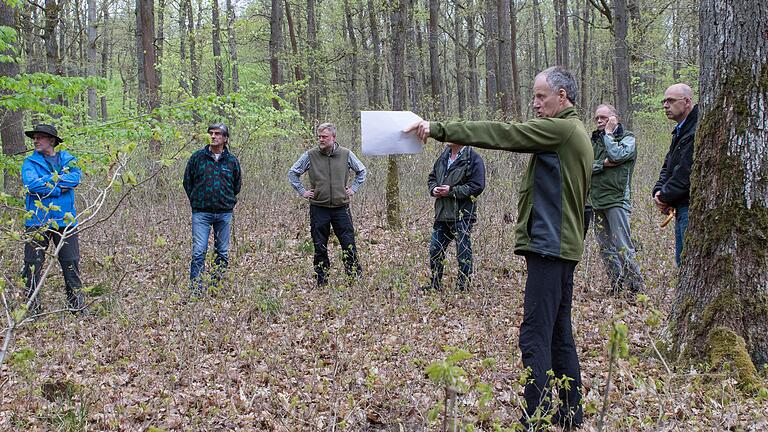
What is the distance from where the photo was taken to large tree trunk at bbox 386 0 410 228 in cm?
901

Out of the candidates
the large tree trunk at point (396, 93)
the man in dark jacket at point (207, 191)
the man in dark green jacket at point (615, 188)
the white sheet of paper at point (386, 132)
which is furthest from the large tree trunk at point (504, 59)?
the white sheet of paper at point (386, 132)

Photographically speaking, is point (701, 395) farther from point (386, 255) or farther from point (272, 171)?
point (272, 171)

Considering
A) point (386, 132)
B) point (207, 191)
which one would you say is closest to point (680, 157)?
point (386, 132)

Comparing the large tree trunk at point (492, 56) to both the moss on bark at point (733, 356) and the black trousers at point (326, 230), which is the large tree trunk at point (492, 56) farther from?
the moss on bark at point (733, 356)

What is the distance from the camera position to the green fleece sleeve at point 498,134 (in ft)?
9.40

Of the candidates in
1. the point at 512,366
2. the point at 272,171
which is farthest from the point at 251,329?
the point at 272,171

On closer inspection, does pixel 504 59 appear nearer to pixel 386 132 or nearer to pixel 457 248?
pixel 457 248

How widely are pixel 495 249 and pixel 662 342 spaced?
3.10 m

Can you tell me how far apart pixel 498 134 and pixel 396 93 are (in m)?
7.29

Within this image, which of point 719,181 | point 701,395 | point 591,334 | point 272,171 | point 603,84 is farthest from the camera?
point 603,84

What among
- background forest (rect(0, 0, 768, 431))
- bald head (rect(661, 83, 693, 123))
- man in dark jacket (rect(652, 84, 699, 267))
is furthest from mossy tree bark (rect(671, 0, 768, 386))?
bald head (rect(661, 83, 693, 123))

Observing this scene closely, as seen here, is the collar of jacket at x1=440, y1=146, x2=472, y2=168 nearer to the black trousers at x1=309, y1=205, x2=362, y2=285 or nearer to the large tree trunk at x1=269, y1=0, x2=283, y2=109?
the black trousers at x1=309, y1=205, x2=362, y2=285

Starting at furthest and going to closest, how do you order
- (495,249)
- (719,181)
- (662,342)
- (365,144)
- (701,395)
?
(495,249) → (662,342) → (719,181) → (701,395) → (365,144)

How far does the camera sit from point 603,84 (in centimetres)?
3077
